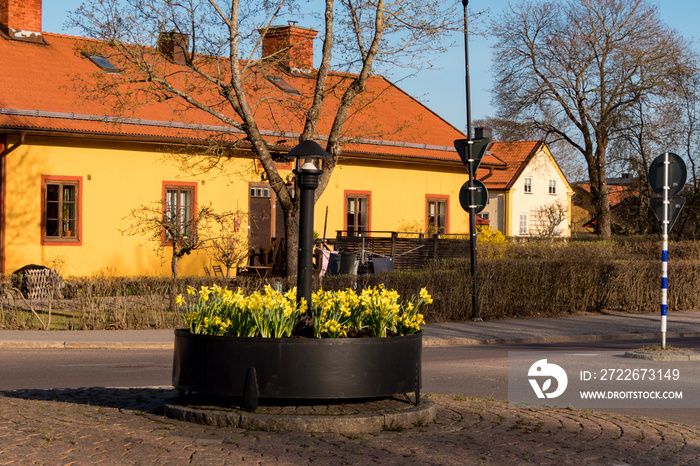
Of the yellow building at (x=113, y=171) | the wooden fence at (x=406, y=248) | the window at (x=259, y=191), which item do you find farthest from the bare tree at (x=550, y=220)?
the window at (x=259, y=191)

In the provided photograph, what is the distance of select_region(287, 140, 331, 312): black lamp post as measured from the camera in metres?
7.91

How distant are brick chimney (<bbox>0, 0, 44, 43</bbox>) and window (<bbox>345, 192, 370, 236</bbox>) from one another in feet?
38.7

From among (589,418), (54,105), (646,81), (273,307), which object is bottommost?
(589,418)

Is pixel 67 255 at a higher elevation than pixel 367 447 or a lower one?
higher

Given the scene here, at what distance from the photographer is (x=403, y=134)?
32.8 meters

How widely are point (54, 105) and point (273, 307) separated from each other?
19.9 metres

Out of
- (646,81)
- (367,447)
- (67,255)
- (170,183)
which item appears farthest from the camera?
(646,81)

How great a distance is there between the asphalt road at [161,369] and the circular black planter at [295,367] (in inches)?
101

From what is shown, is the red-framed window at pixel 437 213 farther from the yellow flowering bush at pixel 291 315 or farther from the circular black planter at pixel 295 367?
the circular black planter at pixel 295 367

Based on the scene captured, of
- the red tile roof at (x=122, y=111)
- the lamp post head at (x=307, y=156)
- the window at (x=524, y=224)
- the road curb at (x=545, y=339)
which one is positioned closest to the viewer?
the lamp post head at (x=307, y=156)

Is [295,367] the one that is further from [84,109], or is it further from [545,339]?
[84,109]

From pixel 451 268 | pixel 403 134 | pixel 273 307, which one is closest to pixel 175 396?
pixel 273 307

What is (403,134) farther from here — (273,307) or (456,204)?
(273,307)

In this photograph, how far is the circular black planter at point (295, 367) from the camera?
6.74 meters
